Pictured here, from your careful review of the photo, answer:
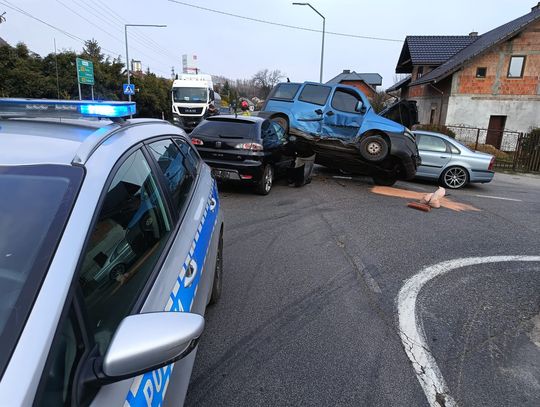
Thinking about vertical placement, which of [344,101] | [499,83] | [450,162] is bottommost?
[450,162]

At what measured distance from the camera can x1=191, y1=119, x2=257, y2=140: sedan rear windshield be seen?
8188 millimetres

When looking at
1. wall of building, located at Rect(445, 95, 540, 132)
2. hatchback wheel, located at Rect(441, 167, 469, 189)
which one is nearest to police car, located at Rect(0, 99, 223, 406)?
hatchback wheel, located at Rect(441, 167, 469, 189)

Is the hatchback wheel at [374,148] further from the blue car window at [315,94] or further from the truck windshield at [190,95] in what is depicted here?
the truck windshield at [190,95]

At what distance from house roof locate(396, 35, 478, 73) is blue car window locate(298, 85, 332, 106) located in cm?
2669

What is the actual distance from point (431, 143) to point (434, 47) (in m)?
26.6

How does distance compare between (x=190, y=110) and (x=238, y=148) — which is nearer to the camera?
(x=238, y=148)

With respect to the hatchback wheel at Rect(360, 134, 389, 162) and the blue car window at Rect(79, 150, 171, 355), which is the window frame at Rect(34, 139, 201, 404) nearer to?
the blue car window at Rect(79, 150, 171, 355)

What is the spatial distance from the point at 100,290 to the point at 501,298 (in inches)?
161

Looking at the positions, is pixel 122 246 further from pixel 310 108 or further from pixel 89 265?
pixel 310 108

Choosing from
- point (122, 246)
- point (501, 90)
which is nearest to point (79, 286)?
point (122, 246)

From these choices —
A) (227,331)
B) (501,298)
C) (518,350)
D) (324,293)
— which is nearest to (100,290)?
(227,331)

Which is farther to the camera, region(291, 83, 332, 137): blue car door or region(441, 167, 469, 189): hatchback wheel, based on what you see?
region(441, 167, 469, 189): hatchback wheel

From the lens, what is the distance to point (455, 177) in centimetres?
1129

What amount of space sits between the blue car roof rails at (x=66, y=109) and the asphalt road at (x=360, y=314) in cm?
175
